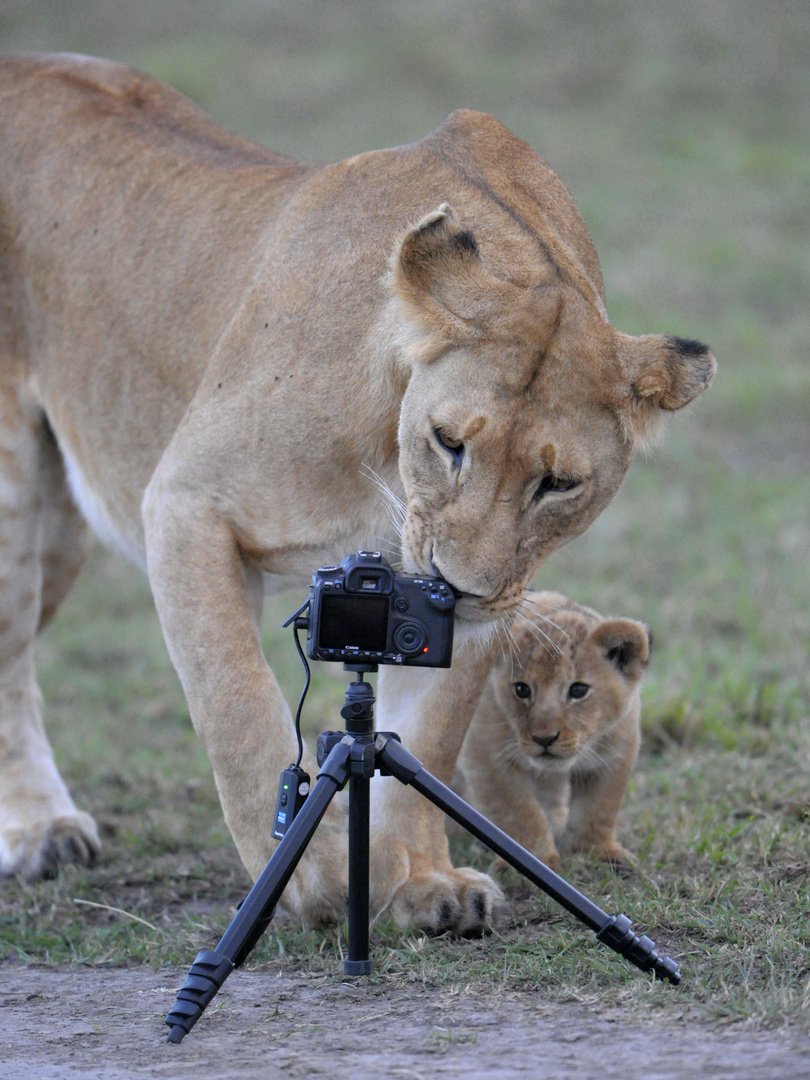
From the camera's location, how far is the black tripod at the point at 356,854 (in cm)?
239

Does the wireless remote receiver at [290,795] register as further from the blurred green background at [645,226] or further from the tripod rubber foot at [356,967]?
the blurred green background at [645,226]

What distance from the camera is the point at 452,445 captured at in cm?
269

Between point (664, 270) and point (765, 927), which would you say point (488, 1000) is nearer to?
point (765, 927)

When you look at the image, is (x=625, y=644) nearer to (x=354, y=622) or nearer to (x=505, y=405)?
(x=505, y=405)

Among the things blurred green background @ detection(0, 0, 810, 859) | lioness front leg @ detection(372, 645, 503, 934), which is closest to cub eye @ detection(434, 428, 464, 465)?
lioness front leg @ detection(372, 645, 503, 934)

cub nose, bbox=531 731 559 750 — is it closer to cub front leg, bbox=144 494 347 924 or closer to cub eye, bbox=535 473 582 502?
cub front leg, bbox=144 494 347 924

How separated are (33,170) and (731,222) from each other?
9.31 m

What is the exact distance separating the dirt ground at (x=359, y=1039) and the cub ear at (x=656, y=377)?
1.08 m

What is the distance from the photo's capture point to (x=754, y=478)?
7461 mm

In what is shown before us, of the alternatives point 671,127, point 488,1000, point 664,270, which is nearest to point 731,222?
point 664,270

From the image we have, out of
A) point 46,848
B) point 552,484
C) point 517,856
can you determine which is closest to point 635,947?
point 517,856

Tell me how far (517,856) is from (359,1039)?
0.40 metres

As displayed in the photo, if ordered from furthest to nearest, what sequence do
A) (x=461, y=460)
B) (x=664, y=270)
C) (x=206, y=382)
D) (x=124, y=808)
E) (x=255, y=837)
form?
(x=664, y=270), (x=124, y=808), (x=206, y=382), (x=255, y=837), (x=461, y=460)

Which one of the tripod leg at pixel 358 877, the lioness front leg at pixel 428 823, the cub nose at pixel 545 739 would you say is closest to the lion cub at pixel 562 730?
the cub nose at pixel 545 739
